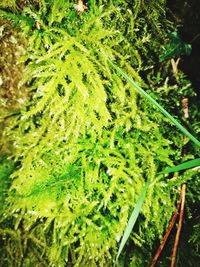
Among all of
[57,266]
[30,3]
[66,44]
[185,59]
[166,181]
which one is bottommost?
[57,266]

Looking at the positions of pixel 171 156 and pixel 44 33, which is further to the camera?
pixel 171 156

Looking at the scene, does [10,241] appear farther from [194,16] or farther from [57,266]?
[194,16]

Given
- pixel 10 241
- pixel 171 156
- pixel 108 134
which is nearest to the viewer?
pixel 108 134

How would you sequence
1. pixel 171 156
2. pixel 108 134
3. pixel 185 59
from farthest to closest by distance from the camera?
pixel 185 59, pixel 171 156, pixel 108 134

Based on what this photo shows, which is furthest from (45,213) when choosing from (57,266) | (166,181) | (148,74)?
(148,74)

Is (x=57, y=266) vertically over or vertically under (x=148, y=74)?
under

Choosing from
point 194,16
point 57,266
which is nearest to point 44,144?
point 57,266
